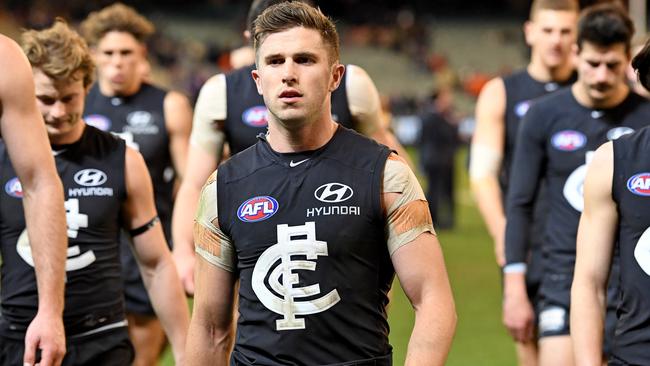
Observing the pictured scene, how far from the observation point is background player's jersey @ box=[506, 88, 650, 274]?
643 centimetres

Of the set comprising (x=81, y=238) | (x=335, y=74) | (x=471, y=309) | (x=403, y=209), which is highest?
(x=335, y=74)

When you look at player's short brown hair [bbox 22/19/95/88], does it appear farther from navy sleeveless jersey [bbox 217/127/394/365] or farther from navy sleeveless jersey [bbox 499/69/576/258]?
navy sleeveless jersey [bbox 499/69/576/258]

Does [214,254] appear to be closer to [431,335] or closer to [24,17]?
[431,335]

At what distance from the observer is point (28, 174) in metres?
4.66

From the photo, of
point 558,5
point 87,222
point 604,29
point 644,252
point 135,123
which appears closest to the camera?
point 644,252

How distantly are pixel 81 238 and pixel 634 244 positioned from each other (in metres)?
2.38

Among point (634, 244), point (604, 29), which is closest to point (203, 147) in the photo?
point (604, 29)

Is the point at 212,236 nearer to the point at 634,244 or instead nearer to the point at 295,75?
the point at 295,75

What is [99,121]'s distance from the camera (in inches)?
307

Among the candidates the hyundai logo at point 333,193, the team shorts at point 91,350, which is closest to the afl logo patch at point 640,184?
the hyundai logo at point 333,193

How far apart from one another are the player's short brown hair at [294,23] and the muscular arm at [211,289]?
501 millimetres

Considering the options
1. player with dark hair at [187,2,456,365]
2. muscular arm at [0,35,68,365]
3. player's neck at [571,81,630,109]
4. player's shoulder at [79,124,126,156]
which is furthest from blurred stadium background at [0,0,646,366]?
player with dark hair at [187,2,456,365]

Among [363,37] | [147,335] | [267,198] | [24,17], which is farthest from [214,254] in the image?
[363,37]

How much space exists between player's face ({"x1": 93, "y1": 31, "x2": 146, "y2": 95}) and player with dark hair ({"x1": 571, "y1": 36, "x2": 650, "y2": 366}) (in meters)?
3.96
